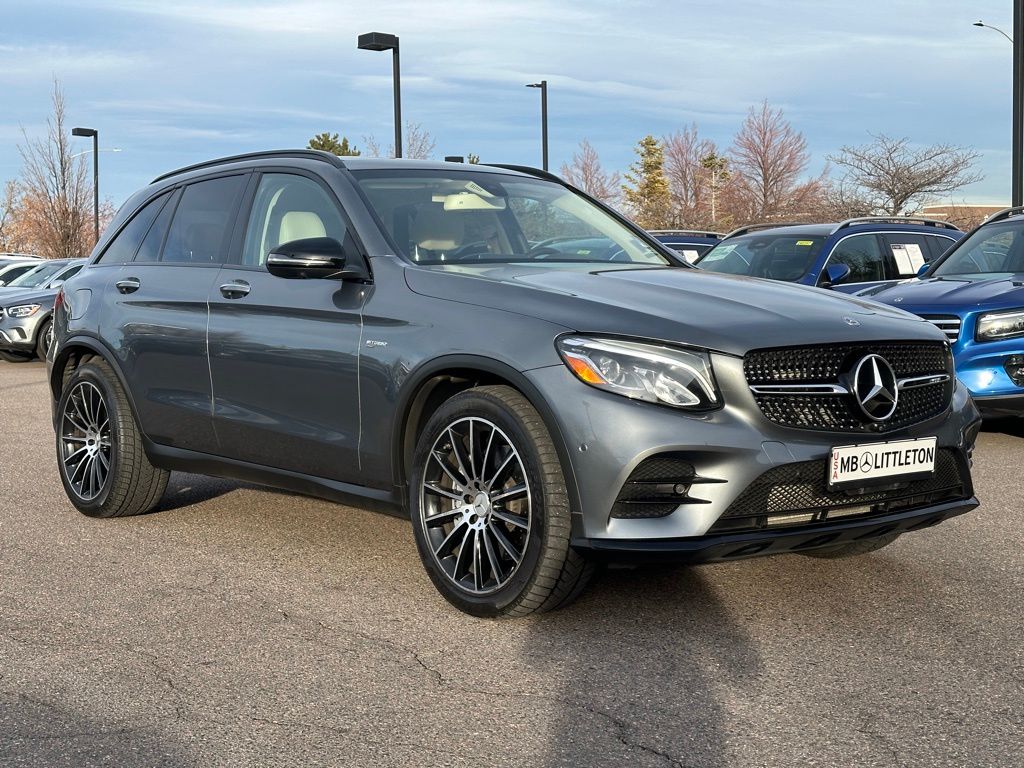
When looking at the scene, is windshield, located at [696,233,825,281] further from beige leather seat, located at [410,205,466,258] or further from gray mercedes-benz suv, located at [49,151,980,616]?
beige leather seat, located at [410,205,466,258]

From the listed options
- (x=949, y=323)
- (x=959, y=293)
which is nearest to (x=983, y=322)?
(x=949, y=323)

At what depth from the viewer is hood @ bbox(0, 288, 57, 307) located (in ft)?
59.8

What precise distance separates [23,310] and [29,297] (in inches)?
11.0

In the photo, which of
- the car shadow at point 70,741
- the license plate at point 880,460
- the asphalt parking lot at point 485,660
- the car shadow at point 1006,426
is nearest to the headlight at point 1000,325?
the car shadow at point 1006,426

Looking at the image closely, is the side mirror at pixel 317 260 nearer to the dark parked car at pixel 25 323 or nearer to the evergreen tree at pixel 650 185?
the dark parked car at pixel 25 323

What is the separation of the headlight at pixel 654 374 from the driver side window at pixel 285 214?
1.76 metres

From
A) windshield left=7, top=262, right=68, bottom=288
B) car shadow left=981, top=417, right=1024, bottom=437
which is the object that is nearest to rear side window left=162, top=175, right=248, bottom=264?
car shadow left=981, top=417, right=1024, bottom=437

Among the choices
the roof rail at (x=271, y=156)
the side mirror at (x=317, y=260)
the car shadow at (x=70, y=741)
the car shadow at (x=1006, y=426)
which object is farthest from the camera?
the car shadow at (x=1006, y=426)

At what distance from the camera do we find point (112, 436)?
650cm

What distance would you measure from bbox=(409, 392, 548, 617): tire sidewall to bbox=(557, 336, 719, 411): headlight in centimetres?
33

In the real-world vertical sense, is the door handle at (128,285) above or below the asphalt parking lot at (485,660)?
above

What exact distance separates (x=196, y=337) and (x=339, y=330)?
1.07m

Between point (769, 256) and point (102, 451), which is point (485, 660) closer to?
point (102, 451)

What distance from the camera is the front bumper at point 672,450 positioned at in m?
4.12
